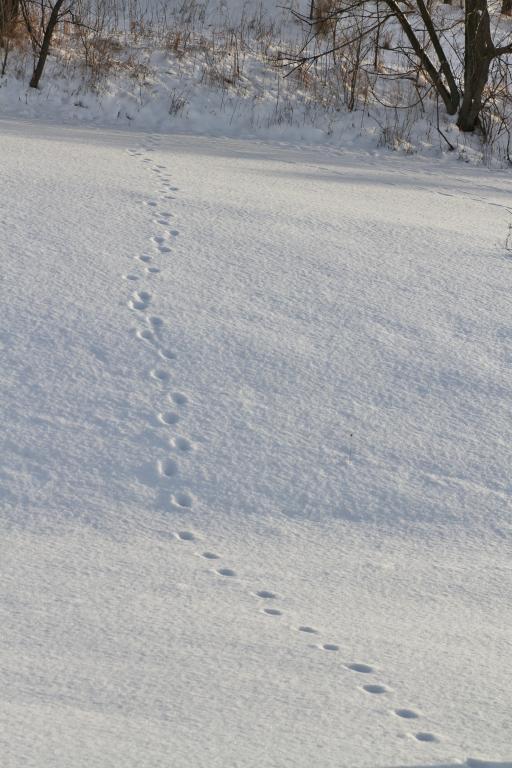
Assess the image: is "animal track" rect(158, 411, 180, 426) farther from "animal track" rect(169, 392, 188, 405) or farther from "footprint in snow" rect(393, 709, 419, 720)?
"footprint in snow" rect(393, 709, 419, 720)

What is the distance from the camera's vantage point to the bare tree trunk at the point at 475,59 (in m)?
10.0

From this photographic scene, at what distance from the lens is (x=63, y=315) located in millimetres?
4465

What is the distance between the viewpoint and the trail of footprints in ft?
7.32

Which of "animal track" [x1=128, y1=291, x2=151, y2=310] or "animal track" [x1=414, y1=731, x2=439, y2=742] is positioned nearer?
"animal track" [x1=414, y1=731, x2=439, y2=742]

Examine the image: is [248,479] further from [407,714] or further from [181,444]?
[407,714]

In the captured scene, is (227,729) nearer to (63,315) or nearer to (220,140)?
(63,315)

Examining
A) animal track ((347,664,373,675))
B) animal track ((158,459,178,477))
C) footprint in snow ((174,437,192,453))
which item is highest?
footprint in snow ((174,437,192,453))

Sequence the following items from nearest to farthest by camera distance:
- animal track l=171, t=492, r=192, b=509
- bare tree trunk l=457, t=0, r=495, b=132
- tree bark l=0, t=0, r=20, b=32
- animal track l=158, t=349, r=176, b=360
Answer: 1. animal track l=171, t=492, r=192, b=509
2. animal track l=158, t=349, r=176, b=360
3. bare tree trunk l=457, t=0, r=495, b=132
4. tree bark l=0, t=0, r=20, b=32

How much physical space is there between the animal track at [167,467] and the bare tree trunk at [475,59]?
7.82 meters

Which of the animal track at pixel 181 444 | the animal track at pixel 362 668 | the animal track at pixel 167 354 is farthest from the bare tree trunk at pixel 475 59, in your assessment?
the animal track at pixel 362 668

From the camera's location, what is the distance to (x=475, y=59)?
10250mm

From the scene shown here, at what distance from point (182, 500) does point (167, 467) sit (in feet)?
0.68

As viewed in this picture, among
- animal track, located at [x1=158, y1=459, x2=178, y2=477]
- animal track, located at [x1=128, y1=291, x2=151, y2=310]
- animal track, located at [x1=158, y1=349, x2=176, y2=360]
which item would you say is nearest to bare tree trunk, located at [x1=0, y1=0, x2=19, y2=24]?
animal track, located at [x1=128, y1=291, x2=151, y2=310]

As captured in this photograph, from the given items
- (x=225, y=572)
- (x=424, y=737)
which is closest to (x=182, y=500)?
(x=225, y=572)
